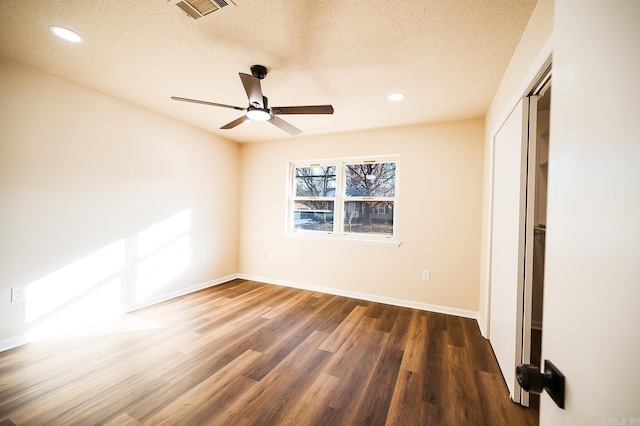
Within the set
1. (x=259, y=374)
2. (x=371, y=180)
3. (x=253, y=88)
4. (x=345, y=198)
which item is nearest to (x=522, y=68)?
(x=253, y=88)

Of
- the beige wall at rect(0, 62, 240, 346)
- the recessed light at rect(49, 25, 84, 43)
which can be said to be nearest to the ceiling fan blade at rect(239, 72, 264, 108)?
the recessed light at rect(49, 25, 84, 43)

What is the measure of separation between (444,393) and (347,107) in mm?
2859

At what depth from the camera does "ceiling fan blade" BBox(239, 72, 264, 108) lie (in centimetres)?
184

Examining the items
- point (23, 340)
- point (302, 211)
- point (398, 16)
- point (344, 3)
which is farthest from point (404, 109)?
point (23, 340)

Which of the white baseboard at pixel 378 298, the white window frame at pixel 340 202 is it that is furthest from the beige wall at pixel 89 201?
the white window frame at pixel 340 202

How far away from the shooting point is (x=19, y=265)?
2229 mm

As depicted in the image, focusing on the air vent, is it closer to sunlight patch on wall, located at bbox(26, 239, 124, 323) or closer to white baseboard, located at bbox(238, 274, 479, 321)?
sunlight patch on wall, located at bbox(26, 239, 124, 323)

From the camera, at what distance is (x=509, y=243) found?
1.88 metres

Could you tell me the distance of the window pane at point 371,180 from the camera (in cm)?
370

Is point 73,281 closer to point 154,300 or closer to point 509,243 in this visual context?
point 154,300

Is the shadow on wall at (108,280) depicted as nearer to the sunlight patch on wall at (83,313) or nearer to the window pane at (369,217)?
the sunlight patch on wall at (83,313)

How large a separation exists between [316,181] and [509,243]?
2.91m

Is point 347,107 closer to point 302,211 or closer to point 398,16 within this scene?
point 398,16

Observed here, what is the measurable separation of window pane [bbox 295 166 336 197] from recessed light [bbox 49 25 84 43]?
9.72ft
